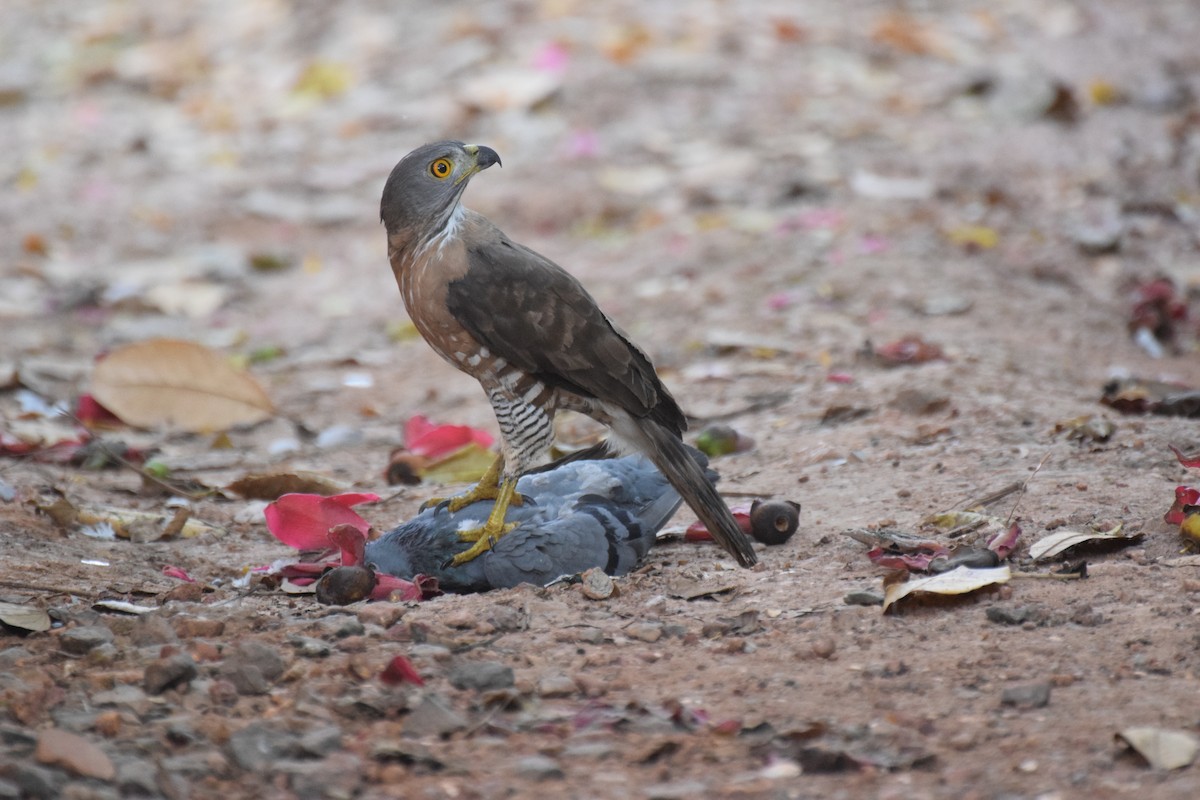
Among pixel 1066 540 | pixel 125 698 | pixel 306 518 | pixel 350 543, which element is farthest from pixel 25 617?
pixel 1066 540

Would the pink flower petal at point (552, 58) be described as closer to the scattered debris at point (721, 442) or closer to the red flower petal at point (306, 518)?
the scattered debris at point (721, 442)

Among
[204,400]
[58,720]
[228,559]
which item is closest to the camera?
[58,720]

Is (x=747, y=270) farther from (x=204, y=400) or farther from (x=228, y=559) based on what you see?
(x=228, y=559)

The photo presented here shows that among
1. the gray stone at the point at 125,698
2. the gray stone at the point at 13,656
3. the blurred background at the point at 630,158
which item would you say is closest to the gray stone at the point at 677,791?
the gray stone at the point at 125,698

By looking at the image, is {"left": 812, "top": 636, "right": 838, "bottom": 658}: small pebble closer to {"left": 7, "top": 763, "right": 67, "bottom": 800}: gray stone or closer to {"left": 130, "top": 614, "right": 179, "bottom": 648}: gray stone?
{"left": 130, "top": 614, "right": 179, "bottom": 648}: gray stone

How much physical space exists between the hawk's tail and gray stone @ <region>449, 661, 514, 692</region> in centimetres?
98

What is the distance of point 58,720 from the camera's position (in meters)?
2.84

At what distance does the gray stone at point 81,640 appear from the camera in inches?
125

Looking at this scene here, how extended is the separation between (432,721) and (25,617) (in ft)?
3.57

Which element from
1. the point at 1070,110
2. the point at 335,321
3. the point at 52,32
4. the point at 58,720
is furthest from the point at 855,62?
the point at 58,720

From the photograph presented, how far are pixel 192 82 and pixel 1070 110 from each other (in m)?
6.61

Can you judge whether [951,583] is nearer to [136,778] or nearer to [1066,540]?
[1066,540]

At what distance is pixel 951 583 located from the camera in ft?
11.5

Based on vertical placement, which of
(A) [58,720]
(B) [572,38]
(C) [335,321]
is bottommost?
(C) [335,321]
